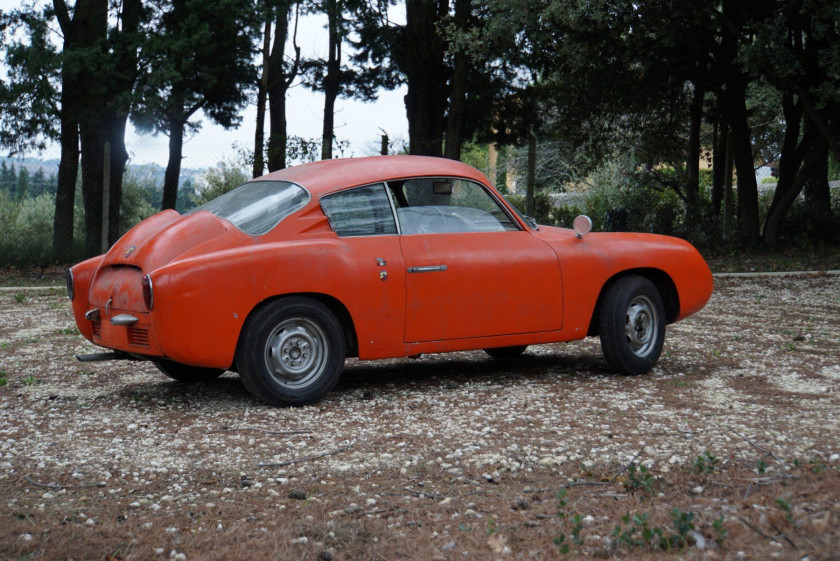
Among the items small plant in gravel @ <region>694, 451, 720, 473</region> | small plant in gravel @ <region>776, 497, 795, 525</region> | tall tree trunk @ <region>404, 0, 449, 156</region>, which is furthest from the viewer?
tall tree trunk @ <region>404, 0, 449, 156</region>

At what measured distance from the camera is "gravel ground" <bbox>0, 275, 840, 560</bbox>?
362cm

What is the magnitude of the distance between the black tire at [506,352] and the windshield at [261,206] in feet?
8.39

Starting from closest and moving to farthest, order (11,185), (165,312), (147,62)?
(165,312) < (147,62) < (11,185)

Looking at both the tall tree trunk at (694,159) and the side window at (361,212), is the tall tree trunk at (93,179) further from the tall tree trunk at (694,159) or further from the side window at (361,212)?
the side window at (361,212)

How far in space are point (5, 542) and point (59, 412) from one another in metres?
2.50

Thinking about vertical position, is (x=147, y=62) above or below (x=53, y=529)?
above

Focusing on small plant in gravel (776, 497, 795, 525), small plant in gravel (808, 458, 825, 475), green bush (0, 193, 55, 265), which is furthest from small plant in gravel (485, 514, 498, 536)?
green bush (0, 193, 55, 265)

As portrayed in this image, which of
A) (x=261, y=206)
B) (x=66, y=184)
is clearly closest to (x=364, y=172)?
(x=261, y=206)

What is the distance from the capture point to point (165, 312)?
556cm

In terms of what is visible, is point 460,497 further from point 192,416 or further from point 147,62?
point 147,62

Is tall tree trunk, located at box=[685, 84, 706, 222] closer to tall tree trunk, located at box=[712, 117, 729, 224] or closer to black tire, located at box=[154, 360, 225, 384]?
tall tree trunk, located at box=[712, 117, 729, 224]

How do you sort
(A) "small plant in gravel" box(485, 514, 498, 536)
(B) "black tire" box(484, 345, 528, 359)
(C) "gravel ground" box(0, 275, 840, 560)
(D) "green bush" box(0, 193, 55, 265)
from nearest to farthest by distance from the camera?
1. (C) "gravel ground" box(0, 275, 840, 560)
2. (A) "small plant in gravel" box(485, 514, 498, 536)
3. (B) "black tire" box(484, 345, 528, 359)
4. (D) "green bush" box(0, 193, 55, 265)

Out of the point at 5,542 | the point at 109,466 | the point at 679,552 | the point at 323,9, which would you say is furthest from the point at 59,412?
the point at 323,9

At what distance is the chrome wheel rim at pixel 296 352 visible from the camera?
19.3 feet
